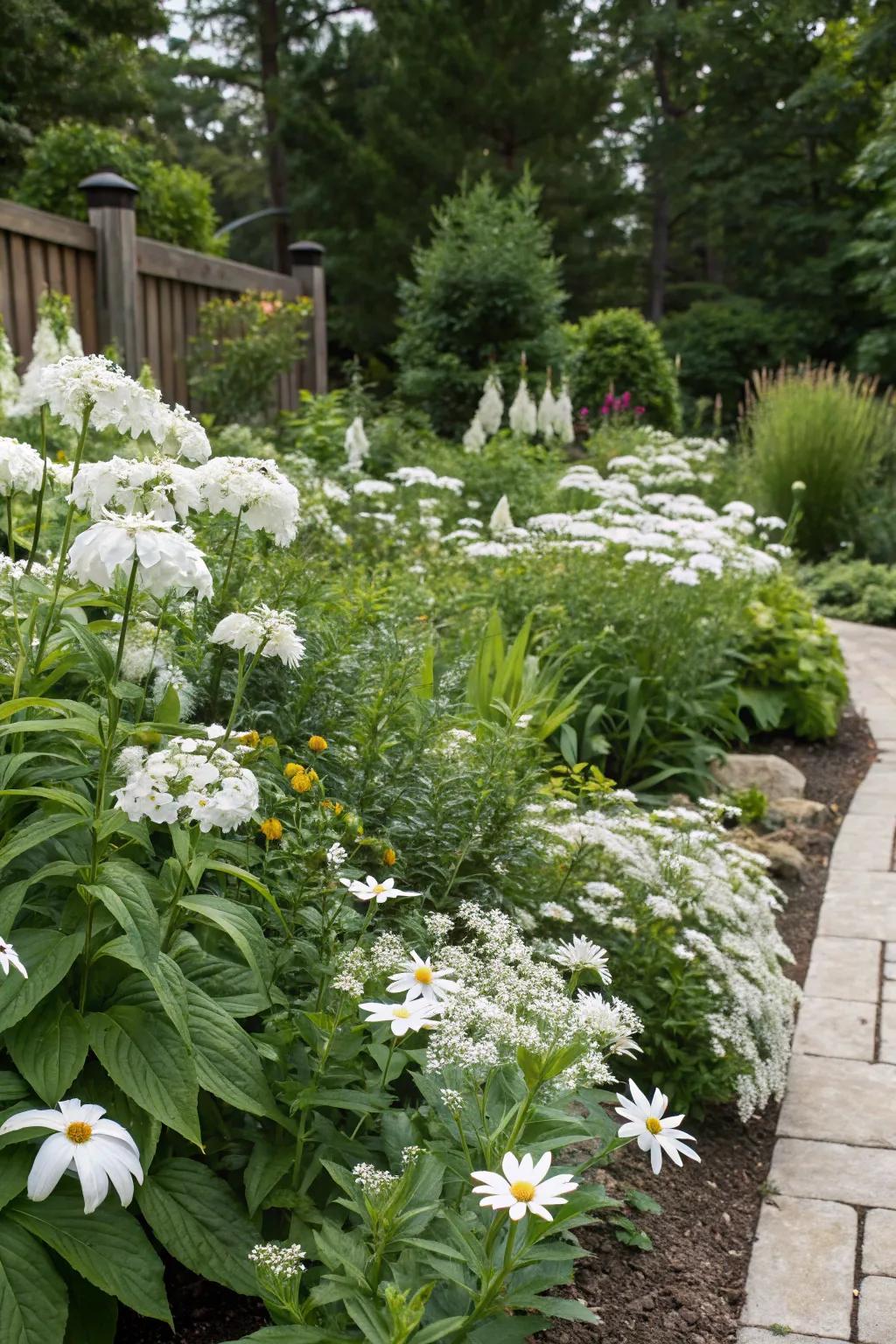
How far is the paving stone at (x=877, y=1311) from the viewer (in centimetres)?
187

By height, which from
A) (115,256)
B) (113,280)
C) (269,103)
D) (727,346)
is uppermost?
(269,103)

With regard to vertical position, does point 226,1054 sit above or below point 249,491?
below

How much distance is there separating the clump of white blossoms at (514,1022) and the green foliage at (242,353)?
6375 millimetres

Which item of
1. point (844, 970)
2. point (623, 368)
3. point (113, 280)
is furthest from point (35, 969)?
point (623, 368)

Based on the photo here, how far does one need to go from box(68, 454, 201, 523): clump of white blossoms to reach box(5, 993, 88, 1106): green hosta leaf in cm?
68

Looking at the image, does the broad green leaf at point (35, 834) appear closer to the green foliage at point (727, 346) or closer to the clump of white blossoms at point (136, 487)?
the clump of white blossoms at point (136, 487)

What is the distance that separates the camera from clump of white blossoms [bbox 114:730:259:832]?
4.94 feet

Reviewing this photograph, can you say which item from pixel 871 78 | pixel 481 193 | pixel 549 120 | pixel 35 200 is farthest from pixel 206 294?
pixel 871 78

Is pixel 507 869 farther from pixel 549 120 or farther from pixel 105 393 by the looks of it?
pixel 549 120

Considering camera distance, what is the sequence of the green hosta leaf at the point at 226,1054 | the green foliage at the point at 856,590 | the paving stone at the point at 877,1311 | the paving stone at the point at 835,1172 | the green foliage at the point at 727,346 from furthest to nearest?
the green foliage at the point at 727,346, the green foliage at the point at 856,590, the paving stone at the point at 835,1172, the paving stone at the point at 877,1311, the green hosta leaf at the point at 226,1054

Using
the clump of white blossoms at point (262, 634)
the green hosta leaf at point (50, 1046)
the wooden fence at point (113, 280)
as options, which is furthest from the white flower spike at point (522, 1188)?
the wooden fence at point (113, 280)

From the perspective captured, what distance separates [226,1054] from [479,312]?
9.12 metres

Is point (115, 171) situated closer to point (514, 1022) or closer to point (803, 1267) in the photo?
point (514, 1022)

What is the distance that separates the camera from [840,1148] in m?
2.44
